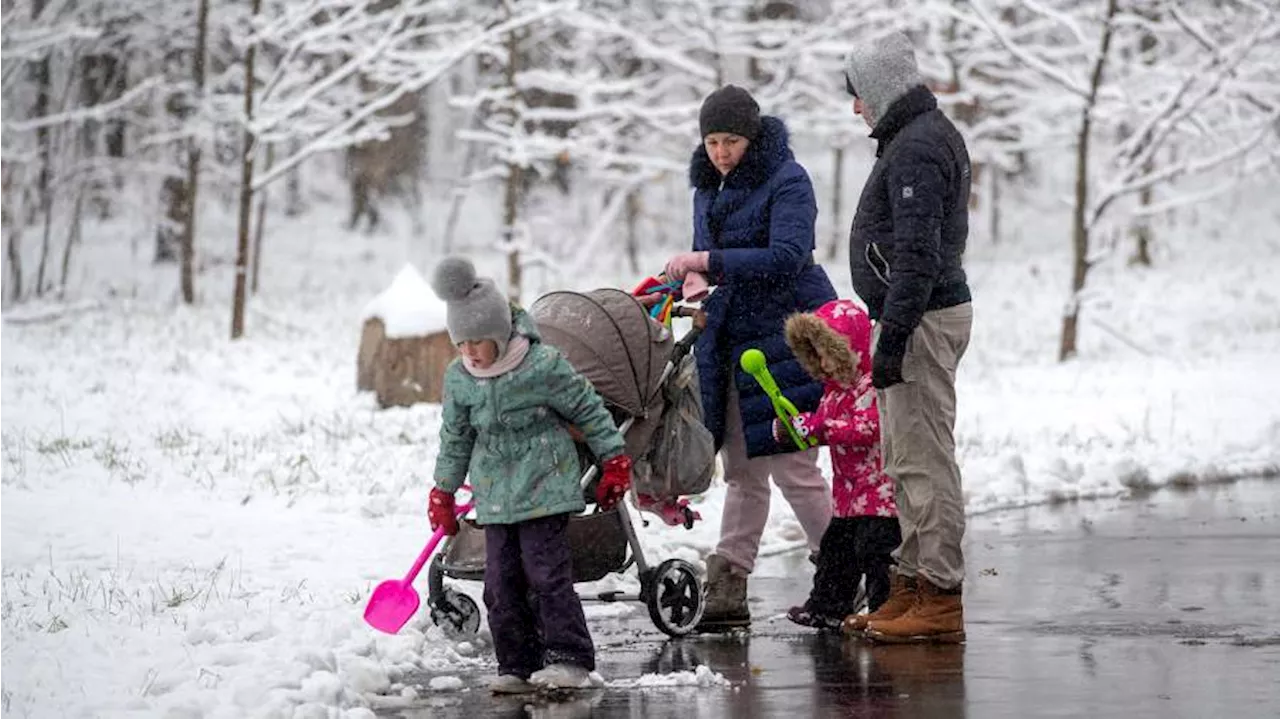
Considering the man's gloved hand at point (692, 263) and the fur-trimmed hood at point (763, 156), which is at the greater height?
the fur-trimmed hood at point (763, 156)

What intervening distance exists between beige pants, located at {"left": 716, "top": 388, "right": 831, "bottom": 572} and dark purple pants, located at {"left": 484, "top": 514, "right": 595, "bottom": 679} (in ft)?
4.44

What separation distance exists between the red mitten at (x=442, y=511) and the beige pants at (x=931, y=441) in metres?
1.69

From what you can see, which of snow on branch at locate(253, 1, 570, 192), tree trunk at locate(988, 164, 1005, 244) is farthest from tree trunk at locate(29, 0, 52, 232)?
tree trunk at locate(988, 164, 1005, 244)

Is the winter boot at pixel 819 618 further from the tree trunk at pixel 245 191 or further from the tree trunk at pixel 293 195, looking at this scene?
the tree trunk at pixel 293 195

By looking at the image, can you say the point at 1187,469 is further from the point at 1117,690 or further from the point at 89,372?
the point at 89,372

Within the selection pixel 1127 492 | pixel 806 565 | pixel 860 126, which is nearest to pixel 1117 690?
pixel 806 565

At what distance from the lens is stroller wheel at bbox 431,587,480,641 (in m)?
7.09

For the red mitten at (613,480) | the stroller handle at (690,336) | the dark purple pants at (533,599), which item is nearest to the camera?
the dark purple pants at (533,599)

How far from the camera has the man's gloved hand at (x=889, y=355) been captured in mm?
6617

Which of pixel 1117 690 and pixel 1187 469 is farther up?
pixel 1187 469

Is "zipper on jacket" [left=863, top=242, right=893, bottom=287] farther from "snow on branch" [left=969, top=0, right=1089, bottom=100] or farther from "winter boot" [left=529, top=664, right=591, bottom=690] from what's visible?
"snow on branch" [left=969, top=0, right=1089, bottom=100]

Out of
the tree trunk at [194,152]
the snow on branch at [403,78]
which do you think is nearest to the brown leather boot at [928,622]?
the snow on branch at [403,78]

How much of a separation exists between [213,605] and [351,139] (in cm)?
1654

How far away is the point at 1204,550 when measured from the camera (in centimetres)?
917
